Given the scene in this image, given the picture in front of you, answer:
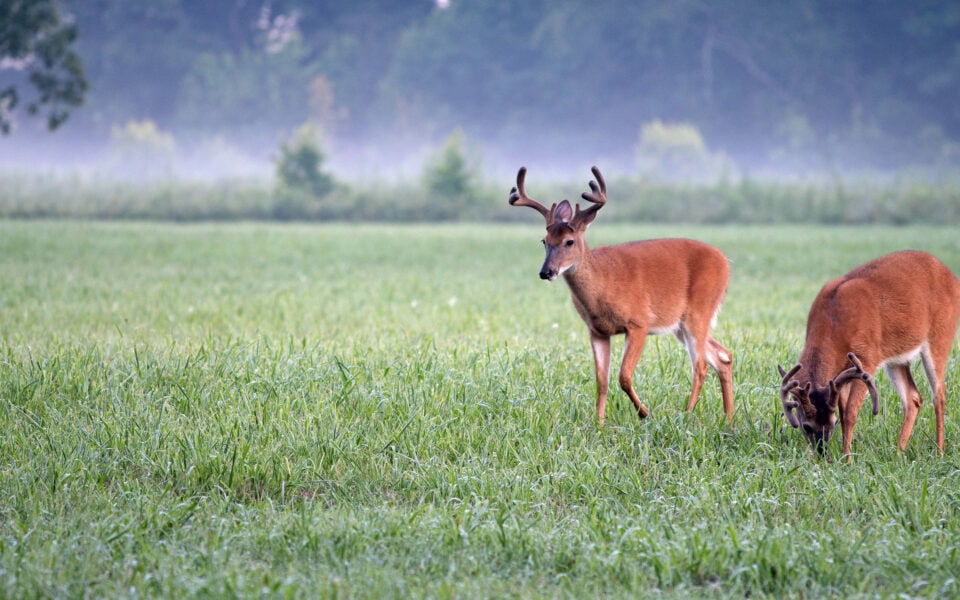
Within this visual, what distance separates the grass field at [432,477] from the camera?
3.52 meters

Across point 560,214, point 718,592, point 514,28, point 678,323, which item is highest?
point 514,28

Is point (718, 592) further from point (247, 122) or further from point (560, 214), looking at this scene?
point (247, 122)

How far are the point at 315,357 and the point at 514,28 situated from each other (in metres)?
62.4

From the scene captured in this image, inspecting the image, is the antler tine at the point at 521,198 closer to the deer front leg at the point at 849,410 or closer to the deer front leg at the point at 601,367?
the deer front leg at the point at 601,367

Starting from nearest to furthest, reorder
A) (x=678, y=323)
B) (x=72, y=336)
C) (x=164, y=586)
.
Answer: (x=164, y=586) < (x=678, y=323) < (x=72, y=336)

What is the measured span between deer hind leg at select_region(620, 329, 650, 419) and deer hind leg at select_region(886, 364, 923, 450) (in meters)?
1.22

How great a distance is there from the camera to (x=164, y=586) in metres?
3.32

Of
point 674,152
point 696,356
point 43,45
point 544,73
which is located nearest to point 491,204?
point 43,45

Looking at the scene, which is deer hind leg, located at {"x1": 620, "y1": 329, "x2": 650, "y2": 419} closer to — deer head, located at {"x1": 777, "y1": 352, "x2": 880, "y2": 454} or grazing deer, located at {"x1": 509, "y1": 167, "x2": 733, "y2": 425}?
grazing deer, located at {"x1": 509, "y1": 167, "x2": 733, "y2": 425}

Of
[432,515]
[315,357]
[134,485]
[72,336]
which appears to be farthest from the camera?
[72,336]

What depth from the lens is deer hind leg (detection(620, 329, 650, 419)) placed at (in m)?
5.37

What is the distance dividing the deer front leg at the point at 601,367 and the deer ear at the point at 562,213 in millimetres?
672

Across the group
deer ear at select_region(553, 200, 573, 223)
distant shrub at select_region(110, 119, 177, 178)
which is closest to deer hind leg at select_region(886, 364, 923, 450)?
deer ear at select_region(553, 200, 573, 223)

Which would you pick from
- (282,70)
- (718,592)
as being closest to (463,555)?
(718,592)
